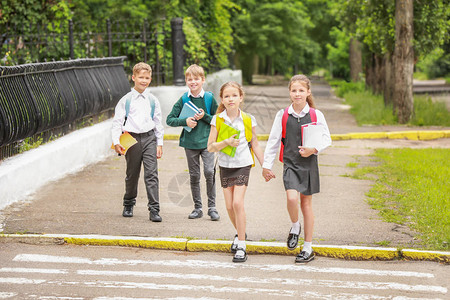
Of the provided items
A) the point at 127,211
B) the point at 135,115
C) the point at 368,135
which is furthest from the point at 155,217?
the point at 368,135

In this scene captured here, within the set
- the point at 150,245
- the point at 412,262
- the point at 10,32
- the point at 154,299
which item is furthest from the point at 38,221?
the point at 10,32

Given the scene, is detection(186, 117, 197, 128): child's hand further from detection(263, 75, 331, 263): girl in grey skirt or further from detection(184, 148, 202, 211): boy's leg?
detection(263, 75, 331, 263): girl in grey skirt

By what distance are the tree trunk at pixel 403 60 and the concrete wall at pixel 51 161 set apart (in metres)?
7.85

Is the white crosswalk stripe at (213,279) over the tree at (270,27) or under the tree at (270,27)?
under

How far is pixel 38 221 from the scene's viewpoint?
7969 mm

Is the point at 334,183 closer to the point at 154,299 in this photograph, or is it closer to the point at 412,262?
the point at 412,262

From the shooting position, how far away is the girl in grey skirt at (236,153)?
6633 millimetres

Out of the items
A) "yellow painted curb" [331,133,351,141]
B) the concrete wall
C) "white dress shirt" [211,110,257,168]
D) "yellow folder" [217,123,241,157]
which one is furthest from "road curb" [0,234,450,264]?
"yellow painted curb" [331,133,351,141]

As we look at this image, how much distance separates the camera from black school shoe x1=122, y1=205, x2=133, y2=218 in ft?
27.2

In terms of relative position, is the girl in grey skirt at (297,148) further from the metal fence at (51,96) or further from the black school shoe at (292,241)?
the metal fence at (51,96)

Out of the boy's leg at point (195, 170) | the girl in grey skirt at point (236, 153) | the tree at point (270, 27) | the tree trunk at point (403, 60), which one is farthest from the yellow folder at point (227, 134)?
the tree at point (270, 27)

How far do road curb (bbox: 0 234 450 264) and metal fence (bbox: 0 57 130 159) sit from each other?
2.33 metres

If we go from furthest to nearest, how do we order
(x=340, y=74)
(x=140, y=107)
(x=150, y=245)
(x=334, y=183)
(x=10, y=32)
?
1. (x=340, y=74)
2. (x=10, y=32)
3. (x=334, y=183)
4. (x=140, y=107)
5. (x=150, y=245)

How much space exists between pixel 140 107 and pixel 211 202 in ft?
4.29
